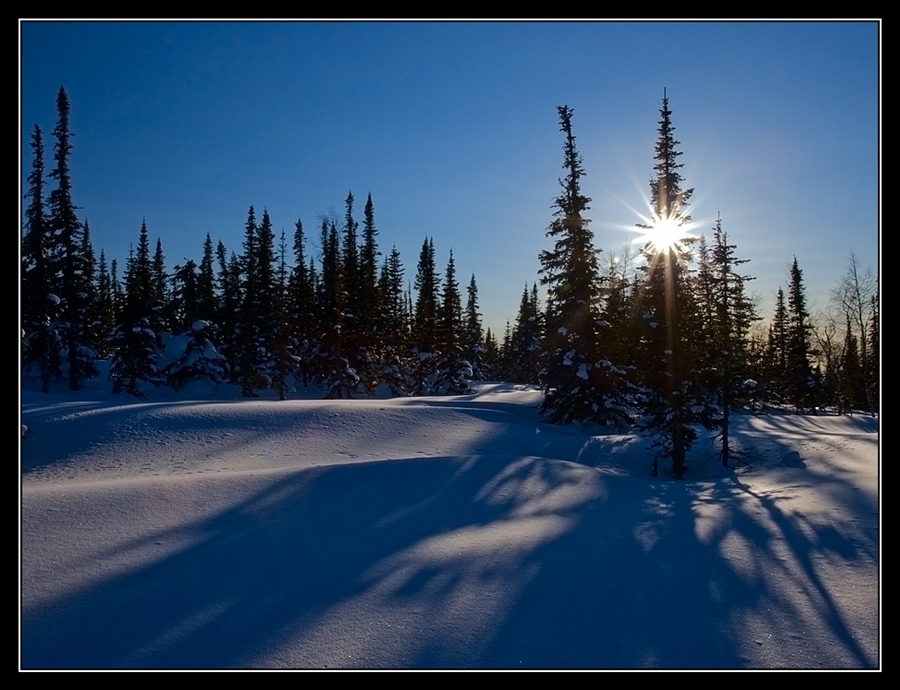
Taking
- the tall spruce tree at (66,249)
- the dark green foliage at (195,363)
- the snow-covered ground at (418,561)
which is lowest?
the snow-covered ground at (418,561)

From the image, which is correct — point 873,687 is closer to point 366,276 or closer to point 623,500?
point 623,500

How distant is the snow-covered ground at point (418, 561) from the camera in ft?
16.5

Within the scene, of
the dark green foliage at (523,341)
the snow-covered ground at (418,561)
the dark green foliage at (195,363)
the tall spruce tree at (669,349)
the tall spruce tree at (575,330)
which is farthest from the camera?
the dark green foliage at (523,341)

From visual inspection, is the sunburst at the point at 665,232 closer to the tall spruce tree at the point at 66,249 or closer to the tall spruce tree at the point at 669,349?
the tall spruce tree at the point at 669,349

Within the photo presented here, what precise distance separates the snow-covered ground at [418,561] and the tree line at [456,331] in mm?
4649

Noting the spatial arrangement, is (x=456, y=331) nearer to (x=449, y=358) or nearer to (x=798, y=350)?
(x=449, y=358)

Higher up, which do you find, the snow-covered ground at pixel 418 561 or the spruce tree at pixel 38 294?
the spruce tree at pixel 38 294

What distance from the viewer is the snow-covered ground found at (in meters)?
5.02

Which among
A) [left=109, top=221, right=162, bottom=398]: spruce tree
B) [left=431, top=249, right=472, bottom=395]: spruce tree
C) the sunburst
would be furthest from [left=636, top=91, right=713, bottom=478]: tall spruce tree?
[left=109, top=221, right=162, bottom=398]: spruce tree

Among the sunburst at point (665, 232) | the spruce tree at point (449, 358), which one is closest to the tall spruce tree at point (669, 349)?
the sunburst at point (665, 232)

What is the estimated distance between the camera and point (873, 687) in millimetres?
4641

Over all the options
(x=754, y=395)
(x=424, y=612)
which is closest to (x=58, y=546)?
(x=424, y=612)

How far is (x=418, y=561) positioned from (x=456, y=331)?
36.7 metres

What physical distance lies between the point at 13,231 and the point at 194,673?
593 centimetres
